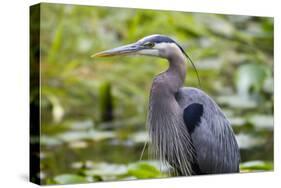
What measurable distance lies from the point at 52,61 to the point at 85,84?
0.33 meters

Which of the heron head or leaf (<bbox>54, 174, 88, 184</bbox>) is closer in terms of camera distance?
leaf (<bbox>54, 174, 88, 184</bbox>)

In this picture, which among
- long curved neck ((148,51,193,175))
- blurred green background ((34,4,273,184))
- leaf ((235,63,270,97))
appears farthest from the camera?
leaf ((235,63,270,97))

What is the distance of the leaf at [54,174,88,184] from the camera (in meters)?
4.96

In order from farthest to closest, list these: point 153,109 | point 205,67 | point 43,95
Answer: point 205,67 → point 153,109 → point 43,95

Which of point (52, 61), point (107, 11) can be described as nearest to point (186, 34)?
point (107, 11)

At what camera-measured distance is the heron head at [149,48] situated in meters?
5.19

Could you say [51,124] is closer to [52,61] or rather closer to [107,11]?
[52,61]

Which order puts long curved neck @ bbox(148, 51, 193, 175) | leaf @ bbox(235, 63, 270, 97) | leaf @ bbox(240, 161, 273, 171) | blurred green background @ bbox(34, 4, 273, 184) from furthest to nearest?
leaf @ bbox(235, 63, 270, 97), leaf @ bbox(240, 161, 273, 171), long curved neck @ bbox(148, 51, 193, 175), blurred green background @ bbox(34, 4, 273, 184)

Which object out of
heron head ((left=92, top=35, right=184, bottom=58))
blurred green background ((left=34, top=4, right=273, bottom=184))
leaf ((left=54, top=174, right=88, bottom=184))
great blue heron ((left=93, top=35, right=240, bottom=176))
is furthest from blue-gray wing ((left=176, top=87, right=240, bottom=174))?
leaf ((left=54, top=174, right=88, bottom=184))

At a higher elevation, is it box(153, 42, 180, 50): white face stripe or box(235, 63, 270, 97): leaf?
box(153, 42, 180, 50): white face stripe

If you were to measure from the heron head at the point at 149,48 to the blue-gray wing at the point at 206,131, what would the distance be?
1.11 ft

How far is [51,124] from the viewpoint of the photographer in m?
4.93

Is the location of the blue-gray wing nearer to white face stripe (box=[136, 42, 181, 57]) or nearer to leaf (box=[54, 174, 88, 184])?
white face stripe (box=[136, 42, 181, 57])

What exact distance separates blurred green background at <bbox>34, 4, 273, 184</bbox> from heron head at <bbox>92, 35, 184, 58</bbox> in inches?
2.2
